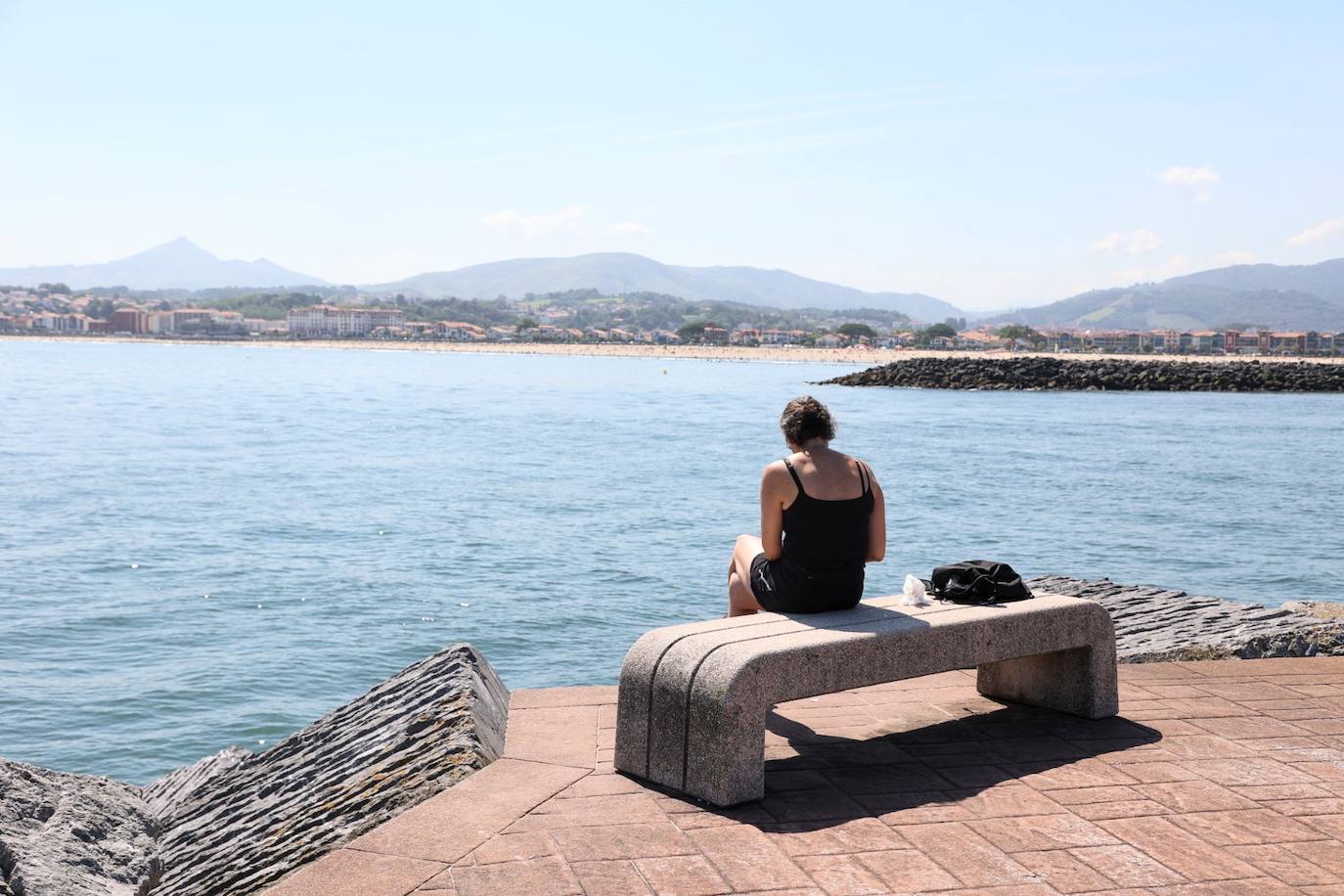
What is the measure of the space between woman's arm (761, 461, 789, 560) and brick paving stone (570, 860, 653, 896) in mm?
1695

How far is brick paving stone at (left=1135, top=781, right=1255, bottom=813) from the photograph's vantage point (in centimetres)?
457

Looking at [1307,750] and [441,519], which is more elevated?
[1307,750]

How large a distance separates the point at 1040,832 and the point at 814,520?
60.7 inches

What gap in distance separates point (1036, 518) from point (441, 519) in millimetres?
11484

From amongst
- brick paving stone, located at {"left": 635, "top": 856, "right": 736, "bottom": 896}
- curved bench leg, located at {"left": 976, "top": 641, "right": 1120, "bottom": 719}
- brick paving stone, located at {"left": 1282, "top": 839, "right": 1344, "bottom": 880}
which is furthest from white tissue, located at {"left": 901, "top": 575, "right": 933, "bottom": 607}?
brick paving stone, located at {"left": 635, "top": 856, "right": 736, "bottom": 896}

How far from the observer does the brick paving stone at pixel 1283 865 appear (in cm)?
392

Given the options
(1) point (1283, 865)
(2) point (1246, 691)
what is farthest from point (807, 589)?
(2) point (1246, 691)

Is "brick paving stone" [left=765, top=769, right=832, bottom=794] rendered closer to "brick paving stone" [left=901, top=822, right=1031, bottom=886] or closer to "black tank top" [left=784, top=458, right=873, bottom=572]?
"brick paving stone" [left=901, top=822, right=1031, bottom=886]

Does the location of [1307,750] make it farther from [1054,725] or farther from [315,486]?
[315,486]

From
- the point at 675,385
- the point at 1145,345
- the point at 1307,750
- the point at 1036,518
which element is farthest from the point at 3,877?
the point at 1145,345

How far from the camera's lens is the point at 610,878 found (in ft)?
12.6

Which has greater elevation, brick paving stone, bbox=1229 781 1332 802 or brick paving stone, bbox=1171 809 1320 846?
brick paving stone, bbox=1171 809 1320 846

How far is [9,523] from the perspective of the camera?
70.9 feet

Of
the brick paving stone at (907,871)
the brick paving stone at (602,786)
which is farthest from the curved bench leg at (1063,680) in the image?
the brick paving stone at (602,786)
